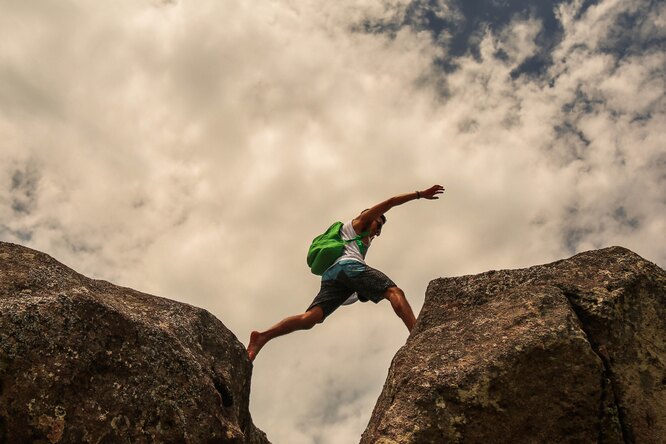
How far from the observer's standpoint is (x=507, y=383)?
6.12 meters

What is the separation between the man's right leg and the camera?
991 cm

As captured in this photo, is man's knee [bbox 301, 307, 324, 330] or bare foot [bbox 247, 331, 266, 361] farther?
man's knee [bbox 301, 307, 324, 330]

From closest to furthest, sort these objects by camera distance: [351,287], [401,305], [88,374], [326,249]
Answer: [88,374], [401,305], [351,287], [326,249]

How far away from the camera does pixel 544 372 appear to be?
242 inches

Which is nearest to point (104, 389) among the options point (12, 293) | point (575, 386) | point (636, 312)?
point (12, 293)

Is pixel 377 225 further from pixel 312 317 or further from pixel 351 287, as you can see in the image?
pixel 312 317

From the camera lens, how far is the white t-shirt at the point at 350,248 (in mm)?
10469

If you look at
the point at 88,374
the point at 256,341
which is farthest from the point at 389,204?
the point at 88,374

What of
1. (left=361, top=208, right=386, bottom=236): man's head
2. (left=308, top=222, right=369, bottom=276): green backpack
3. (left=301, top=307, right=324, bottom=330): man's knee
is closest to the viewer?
(left=301, top=307, right=324, bottom=330): man's knee

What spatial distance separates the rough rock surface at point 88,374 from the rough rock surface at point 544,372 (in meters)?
1.97

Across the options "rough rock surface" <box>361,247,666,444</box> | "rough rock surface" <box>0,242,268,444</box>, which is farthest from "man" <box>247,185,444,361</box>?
"rough rock surface" <box>0,242,268,444</box>

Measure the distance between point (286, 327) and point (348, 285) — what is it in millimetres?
1275

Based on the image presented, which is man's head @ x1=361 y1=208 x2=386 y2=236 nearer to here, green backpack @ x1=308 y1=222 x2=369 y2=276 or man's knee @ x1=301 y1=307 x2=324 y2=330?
green backpack @ x1=308 y1=222 x2=369 y2=276

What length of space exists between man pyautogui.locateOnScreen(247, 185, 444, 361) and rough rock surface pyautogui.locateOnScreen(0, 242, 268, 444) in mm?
2867
